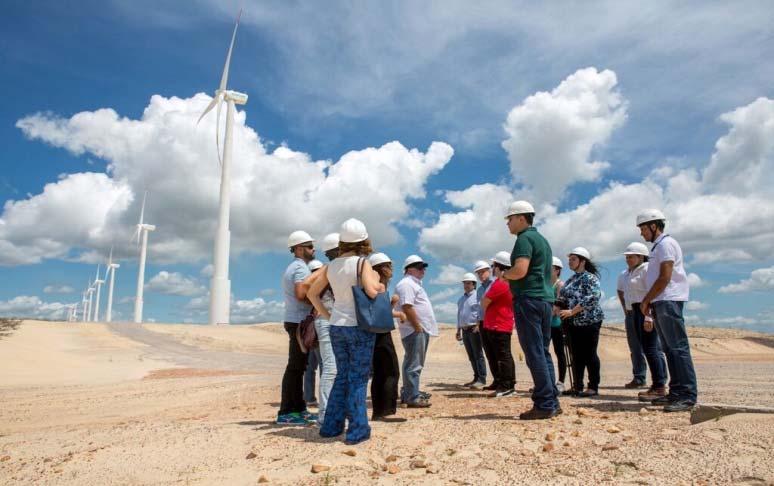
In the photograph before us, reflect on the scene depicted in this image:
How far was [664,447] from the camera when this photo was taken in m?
3.92

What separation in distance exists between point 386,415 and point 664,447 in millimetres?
2730

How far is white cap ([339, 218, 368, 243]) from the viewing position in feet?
15.3

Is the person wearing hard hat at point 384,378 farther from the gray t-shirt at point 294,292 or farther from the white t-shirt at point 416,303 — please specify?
the white t-shirt at point 416,303

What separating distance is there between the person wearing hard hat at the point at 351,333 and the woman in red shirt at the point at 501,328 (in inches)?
130

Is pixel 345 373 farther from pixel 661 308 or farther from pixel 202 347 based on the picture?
pixel 202 347

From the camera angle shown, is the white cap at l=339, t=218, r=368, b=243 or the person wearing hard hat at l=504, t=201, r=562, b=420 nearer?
the white cap at l=339, t=218, r=368, b=243

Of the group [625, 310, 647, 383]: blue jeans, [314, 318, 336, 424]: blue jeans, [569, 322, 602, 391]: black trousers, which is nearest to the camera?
[314, 318, 336, 424]: blue jeans

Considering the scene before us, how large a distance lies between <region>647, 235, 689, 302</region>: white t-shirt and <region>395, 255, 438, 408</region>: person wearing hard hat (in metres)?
2.59

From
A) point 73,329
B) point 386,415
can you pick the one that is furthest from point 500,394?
point 73,329

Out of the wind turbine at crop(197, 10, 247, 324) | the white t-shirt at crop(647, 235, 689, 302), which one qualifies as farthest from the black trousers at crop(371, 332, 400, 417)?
the wind turbine at crop(197, 10, 247, 324)

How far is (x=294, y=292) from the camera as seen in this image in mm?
5676

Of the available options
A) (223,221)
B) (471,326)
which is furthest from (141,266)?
(471,326)

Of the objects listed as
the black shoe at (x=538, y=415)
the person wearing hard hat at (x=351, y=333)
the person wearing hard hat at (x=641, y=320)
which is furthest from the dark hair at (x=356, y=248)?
the person wearing hard hat at (x=641, y=320)

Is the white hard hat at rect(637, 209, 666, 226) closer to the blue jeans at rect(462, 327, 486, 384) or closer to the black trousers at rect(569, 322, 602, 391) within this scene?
the black trousers at rect(569, 322, 602, 391)
